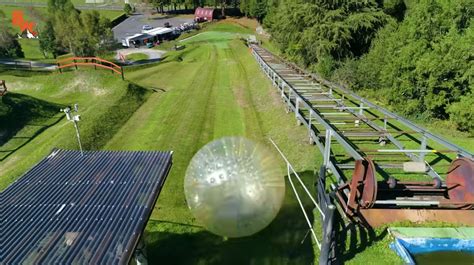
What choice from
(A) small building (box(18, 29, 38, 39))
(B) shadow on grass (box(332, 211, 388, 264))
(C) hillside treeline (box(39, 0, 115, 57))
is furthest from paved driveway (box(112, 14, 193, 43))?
(B) shadow on grass (box(332, 211, 388, 264))

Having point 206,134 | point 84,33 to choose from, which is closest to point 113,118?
point 206,134

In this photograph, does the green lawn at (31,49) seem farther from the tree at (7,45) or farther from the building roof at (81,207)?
the building roof at (81,207)

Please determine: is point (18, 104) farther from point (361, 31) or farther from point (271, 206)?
point (361, 31)

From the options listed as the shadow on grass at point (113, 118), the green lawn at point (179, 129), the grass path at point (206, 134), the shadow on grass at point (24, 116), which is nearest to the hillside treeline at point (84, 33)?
the green lawn at point (179, 129)

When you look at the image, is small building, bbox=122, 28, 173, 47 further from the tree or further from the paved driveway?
the tree

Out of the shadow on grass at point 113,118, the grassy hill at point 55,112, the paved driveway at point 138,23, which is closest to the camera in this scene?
the grassy hill at point 55,112

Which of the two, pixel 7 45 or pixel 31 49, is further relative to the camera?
pixel 31 49

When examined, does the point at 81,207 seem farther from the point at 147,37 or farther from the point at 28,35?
the point at 28,35
